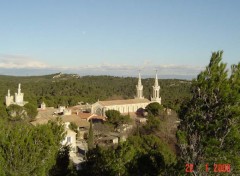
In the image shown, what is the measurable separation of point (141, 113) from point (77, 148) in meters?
28.2

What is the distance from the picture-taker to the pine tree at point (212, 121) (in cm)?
1167

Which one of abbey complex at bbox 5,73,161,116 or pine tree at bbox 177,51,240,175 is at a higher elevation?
pine tree at bbox 177,51,240,175

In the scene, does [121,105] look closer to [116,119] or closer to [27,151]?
[116,119]

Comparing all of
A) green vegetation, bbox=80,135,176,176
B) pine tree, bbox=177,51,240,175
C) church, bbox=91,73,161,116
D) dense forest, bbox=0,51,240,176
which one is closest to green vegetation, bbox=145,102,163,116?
church, bbox=91,73,161,116

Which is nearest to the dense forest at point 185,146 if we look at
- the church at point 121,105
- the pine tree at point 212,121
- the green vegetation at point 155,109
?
the pine tree at point 212,121

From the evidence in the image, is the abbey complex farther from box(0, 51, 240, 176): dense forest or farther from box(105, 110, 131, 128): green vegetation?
box(0, 51, 240, 176): dense forest

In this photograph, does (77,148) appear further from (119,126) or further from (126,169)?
(126,169)

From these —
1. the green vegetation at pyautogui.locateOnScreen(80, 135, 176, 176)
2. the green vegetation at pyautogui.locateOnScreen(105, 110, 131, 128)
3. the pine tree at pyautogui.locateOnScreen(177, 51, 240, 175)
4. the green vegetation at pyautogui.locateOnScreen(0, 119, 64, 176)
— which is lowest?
the green vegetation at pyautogui.locateOnScreen(105, 110, 131, 128)

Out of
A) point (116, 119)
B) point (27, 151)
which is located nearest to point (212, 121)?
point (27, 151)

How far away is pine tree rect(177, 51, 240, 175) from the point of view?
11.7 m

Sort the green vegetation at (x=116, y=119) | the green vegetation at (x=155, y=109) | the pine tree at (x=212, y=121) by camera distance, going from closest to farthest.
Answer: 1. the pine tree at (x=212, y=121)
2. the green vegetation at (x=116, y=119)
3. the green vegetation at (x=155, y=109)

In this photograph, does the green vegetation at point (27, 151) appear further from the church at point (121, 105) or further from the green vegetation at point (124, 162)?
the church at point (121, 105)

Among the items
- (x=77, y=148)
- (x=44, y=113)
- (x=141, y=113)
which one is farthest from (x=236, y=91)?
(x=141, y=113)

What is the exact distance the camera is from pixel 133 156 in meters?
18.2
